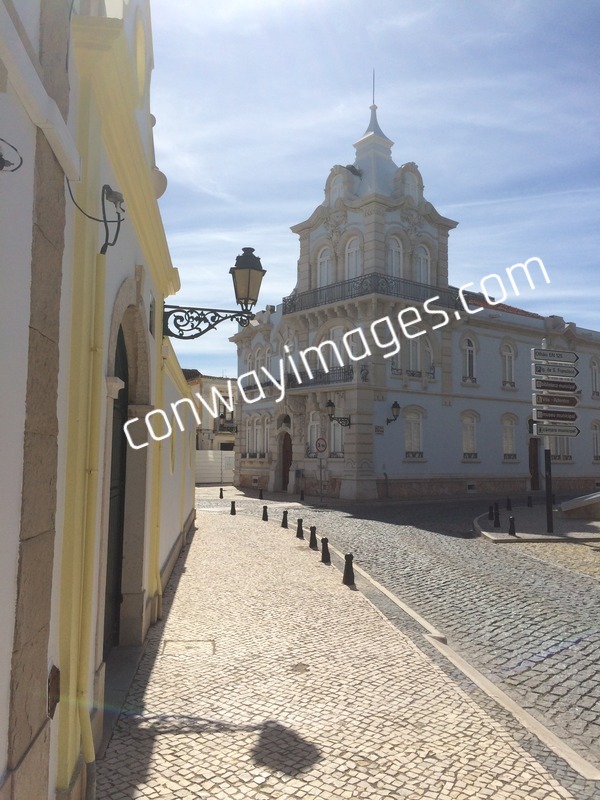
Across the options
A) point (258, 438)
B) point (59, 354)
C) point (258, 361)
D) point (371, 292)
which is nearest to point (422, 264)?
point (371, 292)

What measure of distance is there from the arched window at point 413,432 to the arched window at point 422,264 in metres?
5.64

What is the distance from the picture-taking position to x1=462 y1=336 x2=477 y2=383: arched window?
92.1ft

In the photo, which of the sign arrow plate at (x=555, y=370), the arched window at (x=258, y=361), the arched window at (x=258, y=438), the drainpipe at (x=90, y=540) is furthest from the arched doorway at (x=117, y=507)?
the arched window at (x=258, y=361)

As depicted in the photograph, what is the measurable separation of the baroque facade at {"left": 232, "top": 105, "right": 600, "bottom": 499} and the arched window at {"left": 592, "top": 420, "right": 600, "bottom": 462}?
8.80 feet

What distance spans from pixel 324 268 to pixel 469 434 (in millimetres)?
9630

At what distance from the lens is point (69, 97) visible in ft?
11.3

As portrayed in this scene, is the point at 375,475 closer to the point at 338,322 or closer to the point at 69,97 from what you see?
the point at 338,322

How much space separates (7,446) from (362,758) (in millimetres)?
3071

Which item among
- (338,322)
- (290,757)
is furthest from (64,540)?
(338,322)

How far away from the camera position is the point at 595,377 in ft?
112

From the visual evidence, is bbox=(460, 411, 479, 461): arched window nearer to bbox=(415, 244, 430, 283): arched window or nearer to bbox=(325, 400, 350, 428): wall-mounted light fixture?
bbox=(415, 244, 430, 283): arched window

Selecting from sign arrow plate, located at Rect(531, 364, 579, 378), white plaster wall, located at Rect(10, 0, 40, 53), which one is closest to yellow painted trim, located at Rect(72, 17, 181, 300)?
white plaster wall, located at Rect(10, 0, 40, 53)

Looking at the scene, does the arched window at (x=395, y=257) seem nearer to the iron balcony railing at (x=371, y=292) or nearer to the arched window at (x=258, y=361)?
the iron balcony railing at (x=371, y=292)

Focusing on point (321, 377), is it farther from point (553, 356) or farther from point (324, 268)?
point (553, 356)
